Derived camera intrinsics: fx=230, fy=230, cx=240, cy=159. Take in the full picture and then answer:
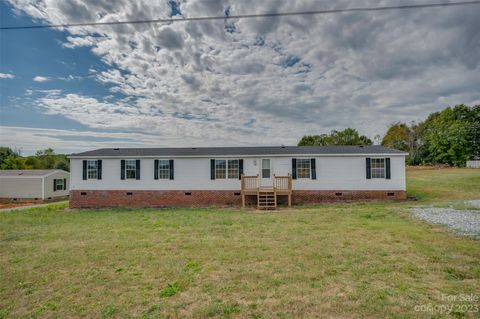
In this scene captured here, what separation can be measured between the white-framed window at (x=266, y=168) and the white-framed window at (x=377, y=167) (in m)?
5.77

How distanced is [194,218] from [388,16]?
13.7 metres

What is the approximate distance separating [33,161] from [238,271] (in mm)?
41042

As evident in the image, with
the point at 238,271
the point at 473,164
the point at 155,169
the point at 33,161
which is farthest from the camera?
the point at 33,161

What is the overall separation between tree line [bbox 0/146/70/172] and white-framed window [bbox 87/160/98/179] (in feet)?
66.7

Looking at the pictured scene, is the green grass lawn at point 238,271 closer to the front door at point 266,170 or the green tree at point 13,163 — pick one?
the front door at point 266,170

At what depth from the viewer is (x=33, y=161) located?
32938 mm

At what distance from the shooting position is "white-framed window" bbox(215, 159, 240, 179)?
13719mm

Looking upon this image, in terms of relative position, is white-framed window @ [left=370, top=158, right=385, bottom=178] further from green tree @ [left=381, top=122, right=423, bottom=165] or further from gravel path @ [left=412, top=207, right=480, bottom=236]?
green tree @ [left=381, top=122, right=423, bottom=165]

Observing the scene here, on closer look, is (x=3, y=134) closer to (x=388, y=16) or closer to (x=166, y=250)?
(x=166, y=250)

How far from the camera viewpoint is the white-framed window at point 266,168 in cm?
1366

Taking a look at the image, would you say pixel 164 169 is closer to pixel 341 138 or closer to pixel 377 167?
pixel 377 167

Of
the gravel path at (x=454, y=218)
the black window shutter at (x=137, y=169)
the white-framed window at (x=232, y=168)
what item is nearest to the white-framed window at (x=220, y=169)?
the white-framed window at (x=232, y=168)

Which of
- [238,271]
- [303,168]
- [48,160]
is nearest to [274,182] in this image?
[303,168]

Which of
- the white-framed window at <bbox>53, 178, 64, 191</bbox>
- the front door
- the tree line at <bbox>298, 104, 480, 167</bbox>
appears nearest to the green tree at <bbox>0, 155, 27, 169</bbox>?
the white-framed window at <bbox>53, 178, 64, 191</bbox>
